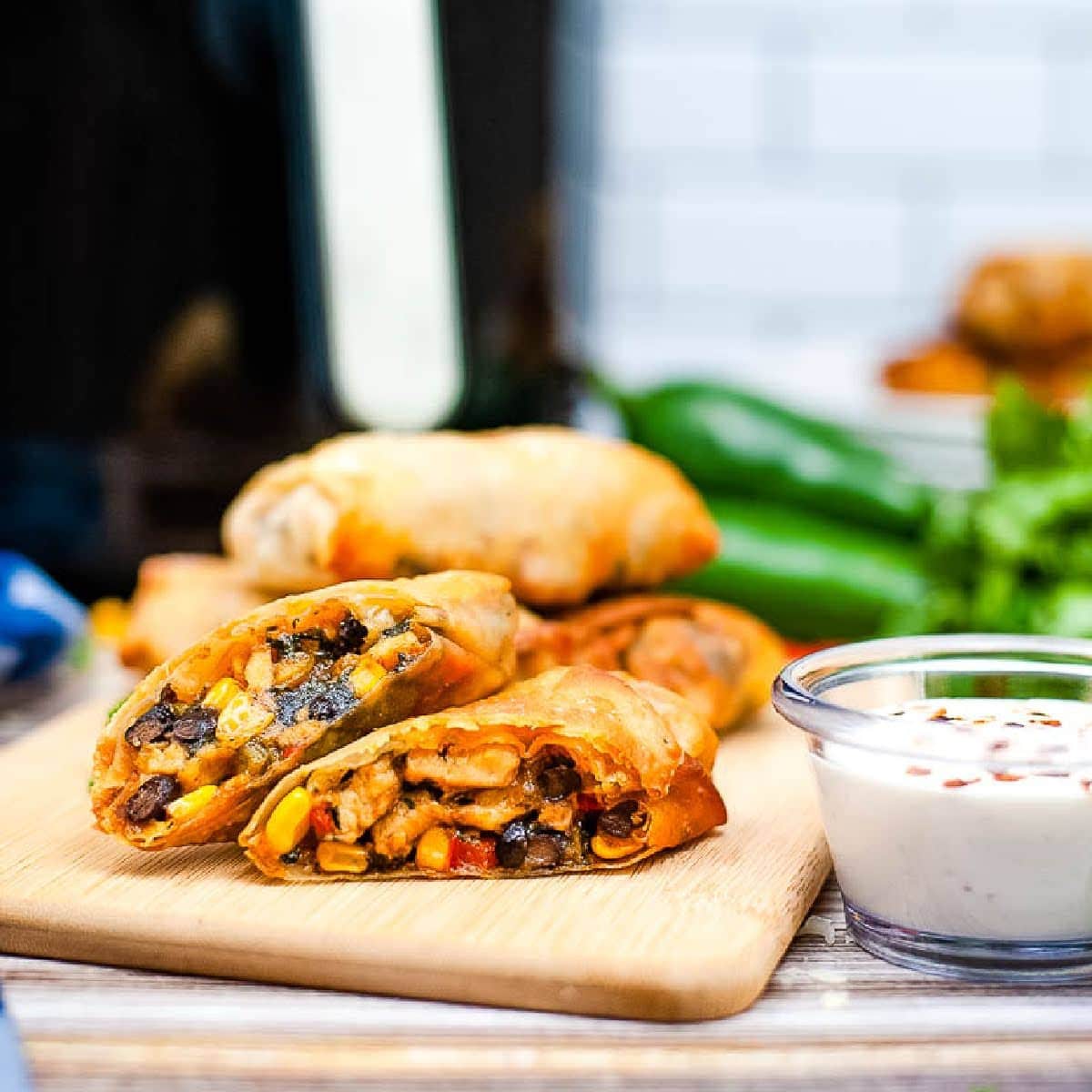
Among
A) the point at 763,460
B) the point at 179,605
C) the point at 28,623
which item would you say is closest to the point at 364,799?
the point at 179,605

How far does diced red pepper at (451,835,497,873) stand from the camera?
121 centimetres

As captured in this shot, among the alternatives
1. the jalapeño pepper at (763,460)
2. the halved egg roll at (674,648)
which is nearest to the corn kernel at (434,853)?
the halved egg roll at (674,648)

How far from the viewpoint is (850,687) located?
1.31m

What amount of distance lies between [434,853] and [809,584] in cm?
110

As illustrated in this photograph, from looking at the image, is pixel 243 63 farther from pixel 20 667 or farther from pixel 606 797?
pixel 606 797

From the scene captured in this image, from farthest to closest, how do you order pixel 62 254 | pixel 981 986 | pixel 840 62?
pixel 840 62, pixel 62 254, pixel 981 986

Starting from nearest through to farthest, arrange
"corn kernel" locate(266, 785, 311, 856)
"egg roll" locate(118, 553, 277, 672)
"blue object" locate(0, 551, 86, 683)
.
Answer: "corn kernel" locate(266, 785, 311, 856) < "egg roll" locate(118, 553, 277, 672) < "blue object" locate(0, 551, 86, 683)

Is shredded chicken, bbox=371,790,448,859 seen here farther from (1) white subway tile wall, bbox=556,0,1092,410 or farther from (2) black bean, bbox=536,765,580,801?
(1) white subway tile wall, bbox=556,0,1092,410

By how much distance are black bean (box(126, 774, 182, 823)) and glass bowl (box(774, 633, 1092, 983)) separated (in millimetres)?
477

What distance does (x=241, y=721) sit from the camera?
1235mm

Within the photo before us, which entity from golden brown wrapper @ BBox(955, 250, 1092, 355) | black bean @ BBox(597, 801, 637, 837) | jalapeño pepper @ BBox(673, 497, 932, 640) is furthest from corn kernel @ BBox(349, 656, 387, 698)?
golden brown wrapper @ BBox(955, 250, 1092, 355)

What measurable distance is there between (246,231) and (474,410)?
450 mm

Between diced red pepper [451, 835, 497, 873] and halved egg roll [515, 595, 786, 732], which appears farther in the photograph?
halved egg roll [515, 595, 786, 732]

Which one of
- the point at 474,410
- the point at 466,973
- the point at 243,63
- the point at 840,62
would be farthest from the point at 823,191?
the point at 466,973
